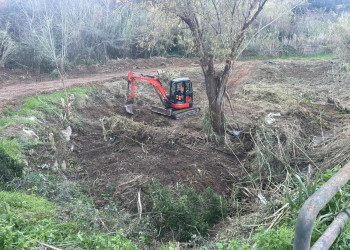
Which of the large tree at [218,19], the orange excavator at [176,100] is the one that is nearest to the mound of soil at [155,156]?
the orange excavator at [176,100]

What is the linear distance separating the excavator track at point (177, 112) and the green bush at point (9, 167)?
727 cm

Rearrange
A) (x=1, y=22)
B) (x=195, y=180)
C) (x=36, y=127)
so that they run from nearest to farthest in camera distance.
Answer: (x=195, y=180)
(x=36, y=127)
(x=1, y=22)

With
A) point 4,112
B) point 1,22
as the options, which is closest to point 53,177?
point 4,112

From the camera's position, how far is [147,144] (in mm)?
10469

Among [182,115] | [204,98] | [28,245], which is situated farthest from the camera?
[204,98]

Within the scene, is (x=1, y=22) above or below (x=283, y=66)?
above

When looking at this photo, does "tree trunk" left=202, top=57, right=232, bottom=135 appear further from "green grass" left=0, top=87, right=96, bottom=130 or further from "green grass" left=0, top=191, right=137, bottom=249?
"green grass" left=0, top=191, right=137, bottom=249

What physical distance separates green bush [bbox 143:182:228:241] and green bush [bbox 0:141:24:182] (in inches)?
114

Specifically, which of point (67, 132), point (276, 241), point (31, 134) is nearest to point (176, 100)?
point (67, 132)

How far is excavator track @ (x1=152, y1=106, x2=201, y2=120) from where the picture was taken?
43.7 feet

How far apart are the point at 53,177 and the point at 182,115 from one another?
7.07 m

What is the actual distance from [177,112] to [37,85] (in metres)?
7.23

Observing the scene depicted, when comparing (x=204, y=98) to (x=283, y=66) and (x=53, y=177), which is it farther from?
(x=53, y=177)

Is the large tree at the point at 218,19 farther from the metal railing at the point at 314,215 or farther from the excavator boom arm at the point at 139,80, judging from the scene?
the metal railing at the point at 314,215
